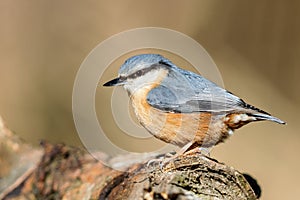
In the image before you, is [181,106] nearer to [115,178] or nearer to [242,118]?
[242,118]

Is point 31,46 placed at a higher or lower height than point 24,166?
higher

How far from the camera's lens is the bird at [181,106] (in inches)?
105

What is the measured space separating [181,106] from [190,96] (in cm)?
7

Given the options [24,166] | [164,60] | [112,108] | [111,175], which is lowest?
[111,175]

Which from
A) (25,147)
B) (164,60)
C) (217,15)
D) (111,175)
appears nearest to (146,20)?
(217,15)

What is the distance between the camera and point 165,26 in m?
4.61

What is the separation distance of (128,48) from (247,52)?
0.90 meters

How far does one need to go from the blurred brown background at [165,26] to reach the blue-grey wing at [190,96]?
1.48m

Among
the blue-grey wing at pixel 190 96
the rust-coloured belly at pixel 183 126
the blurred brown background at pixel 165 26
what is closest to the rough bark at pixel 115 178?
the rust-coloured belly at pixel 183 126

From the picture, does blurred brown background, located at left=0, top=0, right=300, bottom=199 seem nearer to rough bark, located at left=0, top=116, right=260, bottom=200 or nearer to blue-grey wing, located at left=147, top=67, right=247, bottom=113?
blue-grey wing, located at left=147, top=67, right=247, bottom=113

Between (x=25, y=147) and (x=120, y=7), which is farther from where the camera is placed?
(x=120, y=7)

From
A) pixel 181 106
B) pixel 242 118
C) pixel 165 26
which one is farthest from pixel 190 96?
pixel 165 26

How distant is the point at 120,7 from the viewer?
452cm

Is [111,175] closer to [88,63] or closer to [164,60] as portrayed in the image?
[164,60]
